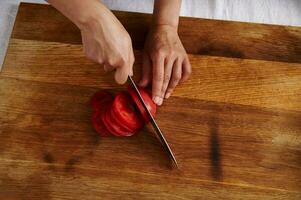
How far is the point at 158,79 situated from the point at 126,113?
0.37 ft

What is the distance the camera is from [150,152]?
2.95ft

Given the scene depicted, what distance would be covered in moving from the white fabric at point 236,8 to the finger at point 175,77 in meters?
0.35

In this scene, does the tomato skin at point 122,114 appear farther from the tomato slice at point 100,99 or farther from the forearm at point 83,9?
the forearm at point 83,9

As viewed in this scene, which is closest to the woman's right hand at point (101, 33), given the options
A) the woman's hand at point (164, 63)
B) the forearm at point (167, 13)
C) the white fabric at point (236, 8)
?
the woman's hand at point (164, 63)

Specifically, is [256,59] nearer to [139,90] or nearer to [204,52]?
[204,52]

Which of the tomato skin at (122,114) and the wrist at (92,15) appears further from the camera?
the tomato skin at (122,114)

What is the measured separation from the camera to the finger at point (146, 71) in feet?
3.08

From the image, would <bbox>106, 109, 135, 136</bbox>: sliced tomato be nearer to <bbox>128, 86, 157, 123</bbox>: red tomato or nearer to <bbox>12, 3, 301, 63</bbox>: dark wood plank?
<bbox>128, 86, 157, 123</bbox>: red tomato

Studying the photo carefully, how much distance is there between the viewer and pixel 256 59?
3.26 ft

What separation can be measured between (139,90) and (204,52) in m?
0.21

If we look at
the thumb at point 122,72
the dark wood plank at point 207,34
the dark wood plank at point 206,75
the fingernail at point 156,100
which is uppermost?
the dark wood plank at point 207,34

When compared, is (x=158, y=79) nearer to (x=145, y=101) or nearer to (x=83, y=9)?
(x=145, y=101)

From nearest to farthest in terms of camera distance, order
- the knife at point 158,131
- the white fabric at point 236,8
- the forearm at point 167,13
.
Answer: the knife at point 158,131
the forearm at point 167,13
the white fabric at point 236,8

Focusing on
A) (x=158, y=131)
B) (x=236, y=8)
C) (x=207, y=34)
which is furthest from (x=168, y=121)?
(x=236, y=8)
